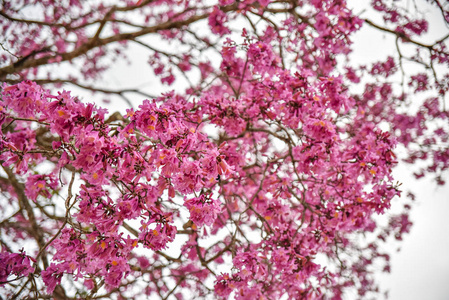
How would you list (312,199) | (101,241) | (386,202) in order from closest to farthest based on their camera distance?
1. (101,241)
2. (386,202)
3. (312,199)

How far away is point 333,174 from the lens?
294cm

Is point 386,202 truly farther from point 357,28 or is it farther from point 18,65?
point 18,65

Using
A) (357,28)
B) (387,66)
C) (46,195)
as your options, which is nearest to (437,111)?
(387,66)

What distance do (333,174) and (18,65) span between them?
12.8ft

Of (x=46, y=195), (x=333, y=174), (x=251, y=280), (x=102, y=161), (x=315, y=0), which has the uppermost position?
(x=315, y=0)

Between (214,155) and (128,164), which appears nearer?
(128,164)

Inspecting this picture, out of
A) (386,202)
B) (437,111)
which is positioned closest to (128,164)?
(386,202)

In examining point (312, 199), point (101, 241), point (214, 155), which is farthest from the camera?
point (312, 199)

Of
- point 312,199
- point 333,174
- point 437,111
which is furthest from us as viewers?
point 437,111

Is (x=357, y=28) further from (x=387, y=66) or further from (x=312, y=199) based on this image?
(x=387, y=66)

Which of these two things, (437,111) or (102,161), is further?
(437,111)

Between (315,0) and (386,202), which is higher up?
(315,0)

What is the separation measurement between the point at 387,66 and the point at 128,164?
17.0ft

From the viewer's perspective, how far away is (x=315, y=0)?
10.9ft
